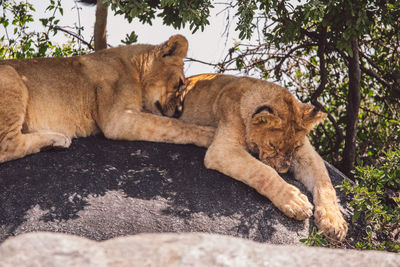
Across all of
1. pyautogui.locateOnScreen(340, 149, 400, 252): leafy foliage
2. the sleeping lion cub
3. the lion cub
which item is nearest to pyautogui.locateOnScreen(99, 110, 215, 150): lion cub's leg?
the lion cub

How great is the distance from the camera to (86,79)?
5.47 meters

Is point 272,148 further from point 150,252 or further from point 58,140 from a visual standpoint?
point 150,252

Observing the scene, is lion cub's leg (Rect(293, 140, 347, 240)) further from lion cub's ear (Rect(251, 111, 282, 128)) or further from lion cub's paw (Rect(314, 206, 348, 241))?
lion cub's ear (Rect(251, 111, 282, 128))

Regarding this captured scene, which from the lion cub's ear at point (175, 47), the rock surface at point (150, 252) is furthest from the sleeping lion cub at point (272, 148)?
the rock surface at point (150, 252)

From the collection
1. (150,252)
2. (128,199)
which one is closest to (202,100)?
(128,199)

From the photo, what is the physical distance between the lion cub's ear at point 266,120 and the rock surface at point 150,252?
7.69ft

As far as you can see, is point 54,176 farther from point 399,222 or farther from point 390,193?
point 390,193

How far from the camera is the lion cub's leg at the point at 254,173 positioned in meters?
4.24

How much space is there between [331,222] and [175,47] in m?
2.70

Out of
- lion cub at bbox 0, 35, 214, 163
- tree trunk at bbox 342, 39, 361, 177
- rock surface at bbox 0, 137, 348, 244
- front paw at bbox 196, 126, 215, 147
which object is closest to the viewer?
rock surface at bbox 0, 137, 348, 244

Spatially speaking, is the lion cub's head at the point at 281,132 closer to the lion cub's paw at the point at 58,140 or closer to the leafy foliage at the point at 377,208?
the leafy foliage at the point at 377,208

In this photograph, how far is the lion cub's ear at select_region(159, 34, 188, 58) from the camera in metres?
5.79

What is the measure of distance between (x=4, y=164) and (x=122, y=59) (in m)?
1.83

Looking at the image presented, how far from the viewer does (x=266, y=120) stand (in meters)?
4.60
